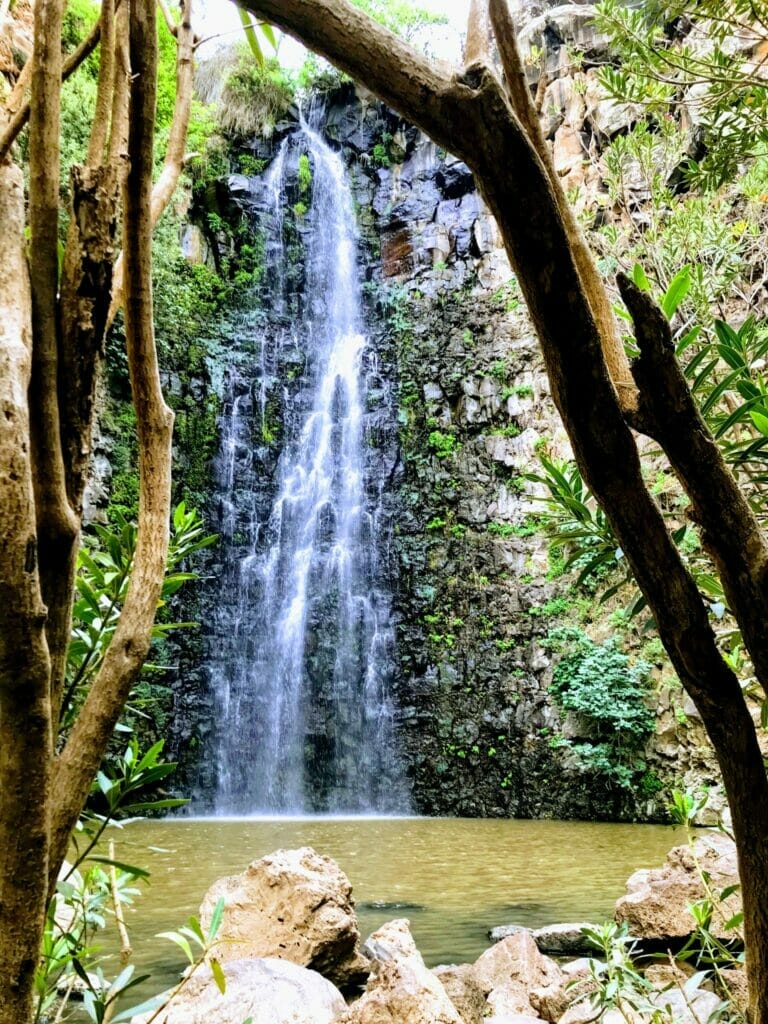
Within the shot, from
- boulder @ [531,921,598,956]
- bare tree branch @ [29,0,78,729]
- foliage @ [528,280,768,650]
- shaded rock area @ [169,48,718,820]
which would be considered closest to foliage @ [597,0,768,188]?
foliage @ [528,280,768,650]

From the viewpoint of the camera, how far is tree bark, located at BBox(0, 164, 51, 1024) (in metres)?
0.74

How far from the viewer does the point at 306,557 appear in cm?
1291

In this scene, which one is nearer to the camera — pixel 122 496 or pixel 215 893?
pixel 215 893

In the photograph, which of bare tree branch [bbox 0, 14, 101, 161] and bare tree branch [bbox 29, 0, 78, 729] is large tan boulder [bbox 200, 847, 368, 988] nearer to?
bare tree branch [bbox 29, 0, 78, 729]

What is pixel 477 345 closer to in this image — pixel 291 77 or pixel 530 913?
pixel 291 77

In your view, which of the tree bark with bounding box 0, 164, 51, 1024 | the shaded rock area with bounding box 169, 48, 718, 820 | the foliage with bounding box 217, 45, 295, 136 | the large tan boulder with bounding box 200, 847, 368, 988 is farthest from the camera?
the foliage with bounding box 217, 45, 295, 136

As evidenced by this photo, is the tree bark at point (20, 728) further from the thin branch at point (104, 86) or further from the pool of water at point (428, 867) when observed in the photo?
the pool of water at point (428, 867)

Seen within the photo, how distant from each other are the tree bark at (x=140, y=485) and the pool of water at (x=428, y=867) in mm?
1613

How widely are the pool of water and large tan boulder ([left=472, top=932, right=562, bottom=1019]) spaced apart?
464 mm

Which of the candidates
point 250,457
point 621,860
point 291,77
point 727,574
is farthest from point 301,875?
point 291,77

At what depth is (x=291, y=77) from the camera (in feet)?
55.0

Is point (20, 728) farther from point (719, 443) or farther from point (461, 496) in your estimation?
point (461, 496)

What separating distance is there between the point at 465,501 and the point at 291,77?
35.6ft

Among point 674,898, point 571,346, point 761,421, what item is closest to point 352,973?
point 674,898
